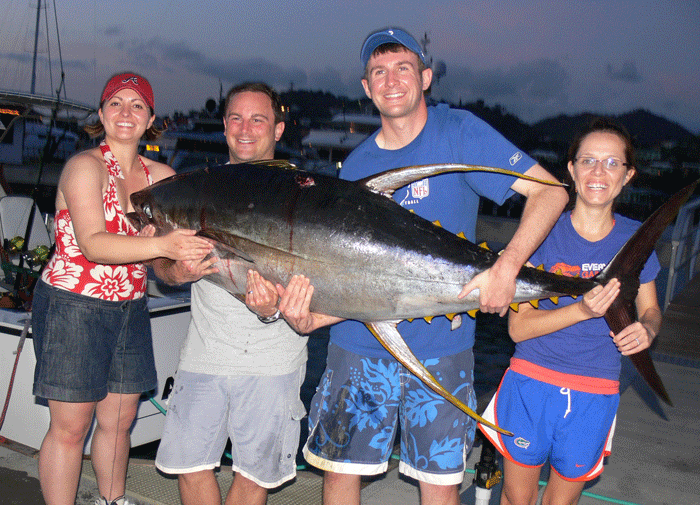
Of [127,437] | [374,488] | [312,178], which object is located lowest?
[374,488]

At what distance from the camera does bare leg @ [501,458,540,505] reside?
236 cm

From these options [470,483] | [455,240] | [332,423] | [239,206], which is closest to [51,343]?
[239,206]

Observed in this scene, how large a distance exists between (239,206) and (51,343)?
1.03 meters

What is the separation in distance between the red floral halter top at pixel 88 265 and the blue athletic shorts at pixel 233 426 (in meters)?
0.50

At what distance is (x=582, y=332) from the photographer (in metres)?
2.34

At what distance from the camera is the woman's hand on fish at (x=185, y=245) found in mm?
2107

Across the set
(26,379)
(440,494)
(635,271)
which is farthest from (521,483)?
(26,379)

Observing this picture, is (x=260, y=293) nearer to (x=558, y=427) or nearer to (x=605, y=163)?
(x=558, y=427)

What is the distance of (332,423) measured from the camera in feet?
7.57

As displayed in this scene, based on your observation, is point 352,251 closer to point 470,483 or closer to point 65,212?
point 65,212

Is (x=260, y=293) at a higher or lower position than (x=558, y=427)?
higher

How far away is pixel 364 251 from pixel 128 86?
1.35m

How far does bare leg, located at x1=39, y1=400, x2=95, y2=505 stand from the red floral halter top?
18.9 inches

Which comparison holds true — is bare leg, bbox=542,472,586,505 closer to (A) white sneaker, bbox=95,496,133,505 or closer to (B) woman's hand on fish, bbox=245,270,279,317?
(B) woman's hand on fish, bbox=245,270,279,317
